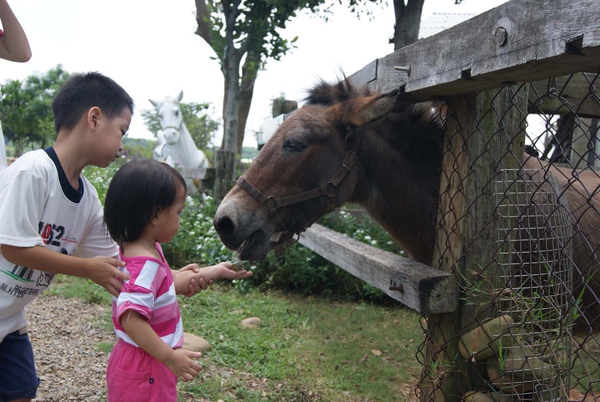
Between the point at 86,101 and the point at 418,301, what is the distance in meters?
1.61

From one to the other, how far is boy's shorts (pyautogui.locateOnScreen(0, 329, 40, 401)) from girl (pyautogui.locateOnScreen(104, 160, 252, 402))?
50 centimetres

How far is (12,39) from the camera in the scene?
2355 mm

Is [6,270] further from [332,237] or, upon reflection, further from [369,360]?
[369,360]

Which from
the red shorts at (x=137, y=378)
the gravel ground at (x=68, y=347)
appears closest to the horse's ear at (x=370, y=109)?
the red shorts at (x=137, y=378)

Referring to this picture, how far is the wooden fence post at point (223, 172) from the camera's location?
7758 mm

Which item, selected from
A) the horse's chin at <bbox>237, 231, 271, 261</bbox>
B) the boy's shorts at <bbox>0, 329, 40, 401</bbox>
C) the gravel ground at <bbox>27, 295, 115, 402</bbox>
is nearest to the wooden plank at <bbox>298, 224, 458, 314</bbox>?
the horse's chin at <bbox>237, 231, 271, 261</bbox>

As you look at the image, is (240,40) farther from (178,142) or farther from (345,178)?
(345,178)

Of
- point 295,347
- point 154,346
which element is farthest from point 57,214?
point 295,347

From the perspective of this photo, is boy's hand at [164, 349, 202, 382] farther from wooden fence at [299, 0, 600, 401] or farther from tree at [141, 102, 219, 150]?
tree at [141, 102, 219, 150]

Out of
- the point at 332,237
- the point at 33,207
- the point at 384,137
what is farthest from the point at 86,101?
the point at 332,237

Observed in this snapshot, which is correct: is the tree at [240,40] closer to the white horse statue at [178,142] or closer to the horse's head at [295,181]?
the white horse statue at [178,142]

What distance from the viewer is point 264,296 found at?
579cm

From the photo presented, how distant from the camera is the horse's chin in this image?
2744 mm

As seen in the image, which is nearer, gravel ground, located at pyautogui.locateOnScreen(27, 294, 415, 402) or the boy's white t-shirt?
the boy's white t-shirt
